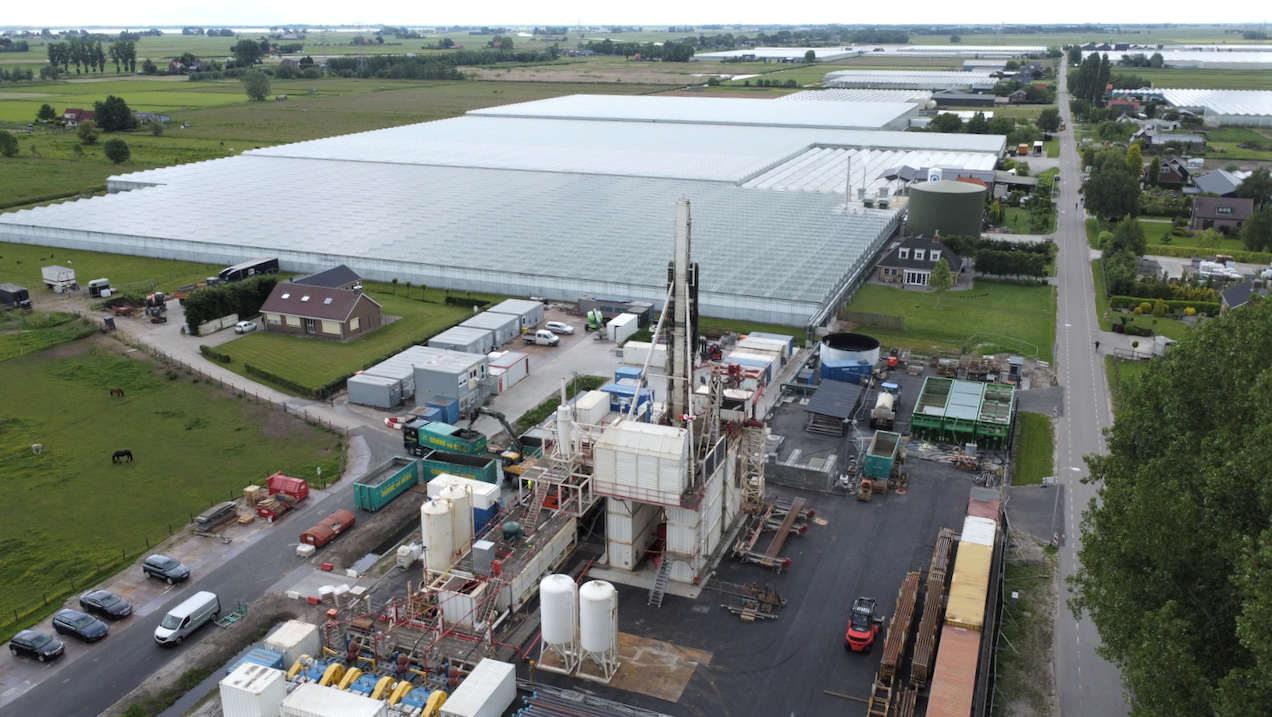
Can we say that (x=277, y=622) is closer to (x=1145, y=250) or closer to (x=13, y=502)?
(x=13, y=502)

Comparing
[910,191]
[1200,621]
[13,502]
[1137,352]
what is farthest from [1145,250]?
[13,502]

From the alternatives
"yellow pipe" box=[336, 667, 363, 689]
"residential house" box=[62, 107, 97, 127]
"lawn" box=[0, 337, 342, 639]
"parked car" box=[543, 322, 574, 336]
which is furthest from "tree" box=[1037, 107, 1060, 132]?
"residential house" box=[62, 107, 97, 127]

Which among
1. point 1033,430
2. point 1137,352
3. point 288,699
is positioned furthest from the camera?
point 1137,352

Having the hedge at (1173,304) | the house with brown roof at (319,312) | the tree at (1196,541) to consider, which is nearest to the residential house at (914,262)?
the hedge at (1173,304)

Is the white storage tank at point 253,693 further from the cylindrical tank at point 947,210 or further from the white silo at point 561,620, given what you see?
the cylindrical tank at point 947,210

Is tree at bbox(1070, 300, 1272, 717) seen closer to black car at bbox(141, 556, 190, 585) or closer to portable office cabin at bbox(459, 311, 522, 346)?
black car at bbox(141, 556, 190, 585)
